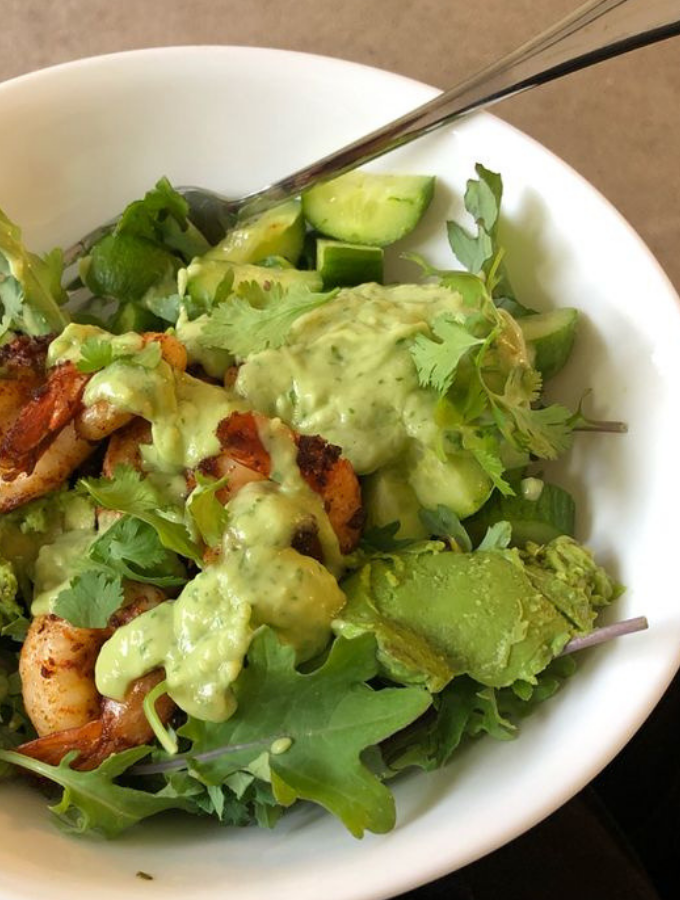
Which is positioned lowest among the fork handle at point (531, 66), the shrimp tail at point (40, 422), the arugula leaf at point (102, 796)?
the arugula leaf at point (102, 796)

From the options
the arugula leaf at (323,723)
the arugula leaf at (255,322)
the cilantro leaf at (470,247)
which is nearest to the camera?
the arugula leaf at (323,723)

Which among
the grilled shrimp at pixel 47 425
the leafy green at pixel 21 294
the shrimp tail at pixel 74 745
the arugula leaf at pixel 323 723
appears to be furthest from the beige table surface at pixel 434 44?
the shrimp tail at pixel 74 745

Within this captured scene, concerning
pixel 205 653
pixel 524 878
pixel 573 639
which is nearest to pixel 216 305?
pixel 205 653

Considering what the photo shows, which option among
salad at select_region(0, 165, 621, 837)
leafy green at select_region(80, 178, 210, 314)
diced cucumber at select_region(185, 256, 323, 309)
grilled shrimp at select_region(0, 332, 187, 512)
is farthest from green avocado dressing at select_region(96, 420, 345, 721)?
leafy green at select_region(80, 178, 210, 314)

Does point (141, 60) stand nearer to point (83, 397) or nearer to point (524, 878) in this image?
point (83, 397)

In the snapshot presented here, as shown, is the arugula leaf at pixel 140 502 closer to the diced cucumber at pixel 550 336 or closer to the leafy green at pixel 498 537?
the leafy green at pixel 498 537

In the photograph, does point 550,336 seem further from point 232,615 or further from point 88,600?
point 88,600
